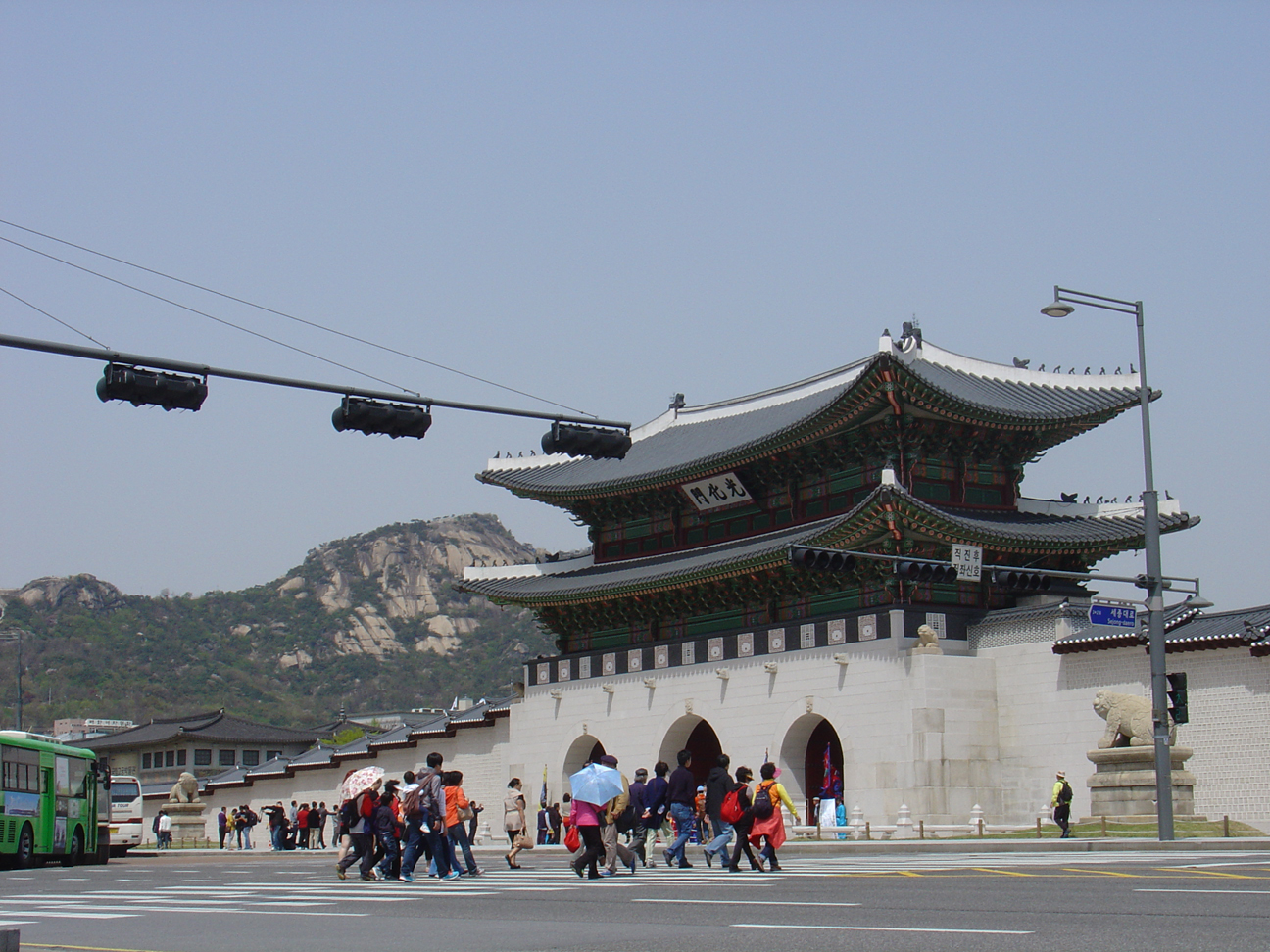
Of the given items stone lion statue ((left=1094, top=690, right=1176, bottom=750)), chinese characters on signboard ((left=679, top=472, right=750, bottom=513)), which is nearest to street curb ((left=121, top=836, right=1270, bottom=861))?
stone lion statue ((left=1094, top=690, right=1176, bottom=750))

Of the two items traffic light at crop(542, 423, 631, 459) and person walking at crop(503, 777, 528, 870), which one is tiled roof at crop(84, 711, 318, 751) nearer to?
person walking at crop(503, 777, 528, 870)

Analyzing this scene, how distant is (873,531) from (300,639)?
131 m

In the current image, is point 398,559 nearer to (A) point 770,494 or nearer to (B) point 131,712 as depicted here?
(B) point 131,712

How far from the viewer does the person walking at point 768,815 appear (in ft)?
61.1

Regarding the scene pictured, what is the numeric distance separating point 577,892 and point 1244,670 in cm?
1970

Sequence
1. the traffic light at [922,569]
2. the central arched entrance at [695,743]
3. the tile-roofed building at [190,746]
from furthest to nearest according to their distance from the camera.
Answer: the tile-roofed building at [190,746] < the central arched entrance at [695,743] < the traffic light at [922,569]

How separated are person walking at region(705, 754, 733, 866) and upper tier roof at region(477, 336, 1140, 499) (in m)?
17.7

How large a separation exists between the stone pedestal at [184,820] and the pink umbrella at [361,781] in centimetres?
3921

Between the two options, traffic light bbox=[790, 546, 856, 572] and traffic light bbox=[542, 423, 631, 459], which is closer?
traffic light bbox=[542, 423, 631, 459]

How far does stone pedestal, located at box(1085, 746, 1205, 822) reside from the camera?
29.2 meters

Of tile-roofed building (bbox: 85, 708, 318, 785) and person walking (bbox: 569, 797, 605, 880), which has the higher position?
person walking (bbox: 569, 797, 605, 880)

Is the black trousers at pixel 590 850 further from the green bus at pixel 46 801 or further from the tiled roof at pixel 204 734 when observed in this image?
the tiled roof at pixel 204 734

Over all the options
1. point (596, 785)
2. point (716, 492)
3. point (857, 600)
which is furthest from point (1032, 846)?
point (716, 492)

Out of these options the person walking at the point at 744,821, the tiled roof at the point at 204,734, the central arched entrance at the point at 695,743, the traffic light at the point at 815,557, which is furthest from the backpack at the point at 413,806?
the tiled roof at the point at 204,734
